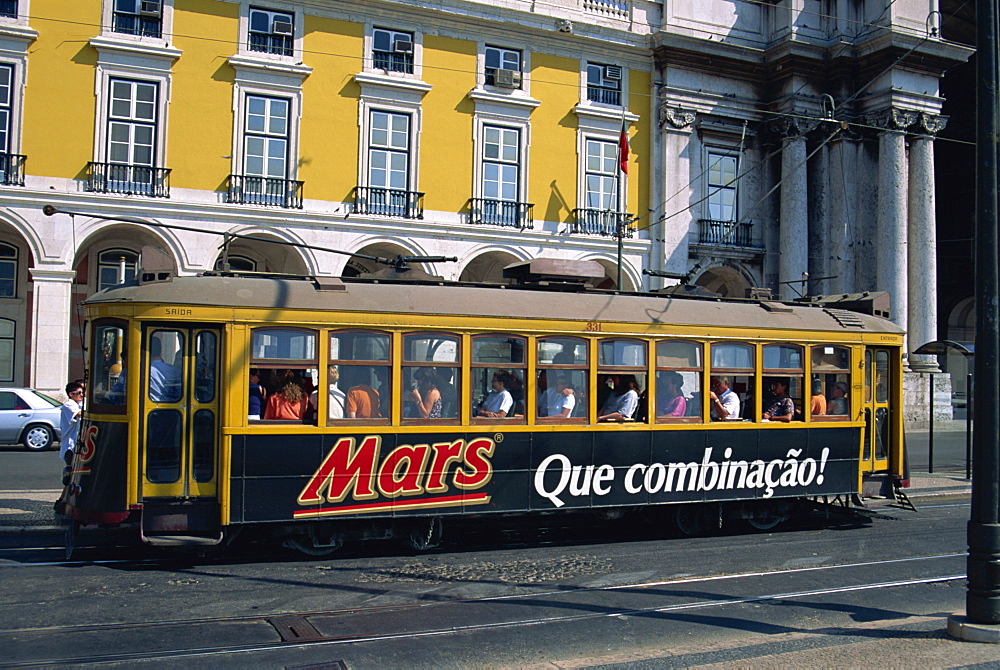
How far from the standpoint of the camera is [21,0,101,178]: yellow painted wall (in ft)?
72.1

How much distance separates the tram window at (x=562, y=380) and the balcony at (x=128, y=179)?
15813 mm

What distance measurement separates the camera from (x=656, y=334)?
1117cm

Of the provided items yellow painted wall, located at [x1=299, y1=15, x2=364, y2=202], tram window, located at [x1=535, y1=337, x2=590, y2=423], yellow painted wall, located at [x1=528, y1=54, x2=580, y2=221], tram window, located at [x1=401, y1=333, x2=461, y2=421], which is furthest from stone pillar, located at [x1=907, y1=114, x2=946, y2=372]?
tram window, located at [x1=401, y1=333, x2=461, y2=421]

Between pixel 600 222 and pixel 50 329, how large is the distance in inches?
610

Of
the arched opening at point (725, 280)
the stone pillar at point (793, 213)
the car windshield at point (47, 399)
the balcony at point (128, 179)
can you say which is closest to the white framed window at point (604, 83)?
the stone pillar at point (793, 213)

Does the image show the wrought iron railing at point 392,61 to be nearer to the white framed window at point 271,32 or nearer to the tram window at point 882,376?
the white framed window at point 271,32

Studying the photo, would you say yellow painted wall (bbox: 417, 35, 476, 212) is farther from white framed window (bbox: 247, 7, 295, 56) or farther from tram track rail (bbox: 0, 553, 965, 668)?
tram track rail (bbox: 0, 553, 965, 668)

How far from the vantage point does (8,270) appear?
2534 cm

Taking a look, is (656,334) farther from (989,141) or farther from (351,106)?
(351,106)

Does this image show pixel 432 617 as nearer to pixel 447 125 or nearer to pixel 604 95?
pixel 447 125

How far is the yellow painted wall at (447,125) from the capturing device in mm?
25500

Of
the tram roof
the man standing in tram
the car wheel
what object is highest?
the tram roof

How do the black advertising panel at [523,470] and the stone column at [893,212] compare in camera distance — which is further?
the stone column at [893,212]

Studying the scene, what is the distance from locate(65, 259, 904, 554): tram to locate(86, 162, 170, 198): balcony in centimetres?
1400
